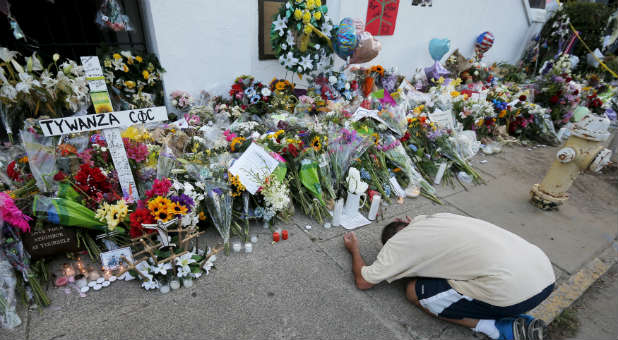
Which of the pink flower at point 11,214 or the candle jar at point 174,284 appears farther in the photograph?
the candle jar at point 174,284

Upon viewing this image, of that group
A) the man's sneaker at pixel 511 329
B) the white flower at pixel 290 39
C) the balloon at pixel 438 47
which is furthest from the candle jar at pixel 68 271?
the balloon at pixel 438 47

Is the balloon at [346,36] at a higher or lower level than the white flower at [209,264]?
higher

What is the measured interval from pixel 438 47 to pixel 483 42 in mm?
1809

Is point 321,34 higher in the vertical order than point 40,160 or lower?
higher

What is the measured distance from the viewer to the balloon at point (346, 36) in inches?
156

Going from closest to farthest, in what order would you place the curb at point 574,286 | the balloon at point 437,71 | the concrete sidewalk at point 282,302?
1. the concrete sidewalk at point 282,302
2. the curb at point 574,286
3. the balloon at point 437,71

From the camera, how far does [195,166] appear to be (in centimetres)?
268

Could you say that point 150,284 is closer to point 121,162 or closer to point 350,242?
point 121,162

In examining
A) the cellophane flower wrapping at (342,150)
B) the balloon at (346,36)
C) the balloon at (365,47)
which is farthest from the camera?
the balloon at (365,47)

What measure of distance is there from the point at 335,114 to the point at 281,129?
726mm

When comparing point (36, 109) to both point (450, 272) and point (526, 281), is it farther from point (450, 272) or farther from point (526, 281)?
point (526, 281)

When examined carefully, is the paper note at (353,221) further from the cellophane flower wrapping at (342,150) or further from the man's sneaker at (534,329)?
the man's sneaker at (534,329)

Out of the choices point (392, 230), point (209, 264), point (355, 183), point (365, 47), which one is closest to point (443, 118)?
point (365, 47)

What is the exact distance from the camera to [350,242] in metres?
2.65
